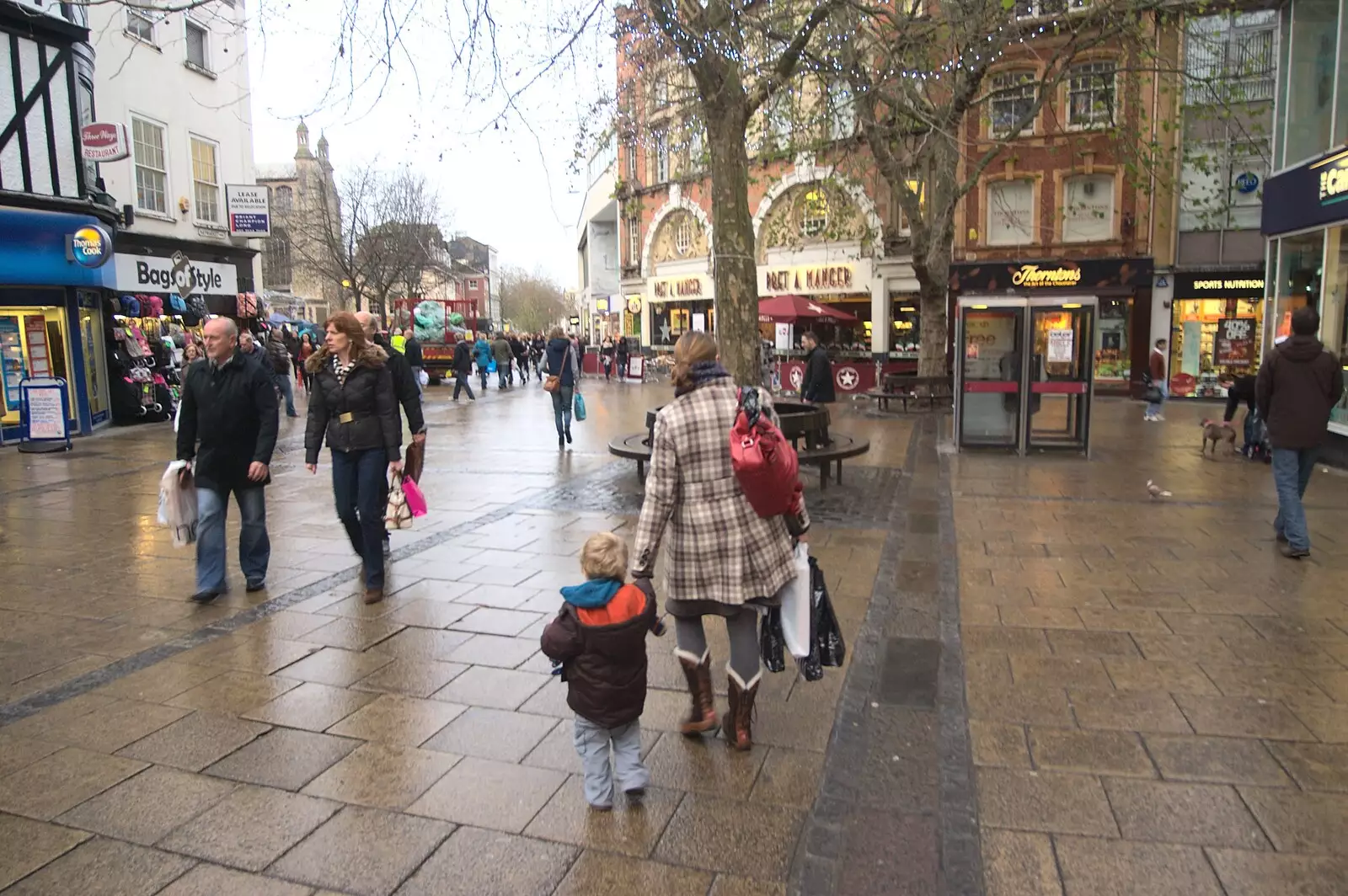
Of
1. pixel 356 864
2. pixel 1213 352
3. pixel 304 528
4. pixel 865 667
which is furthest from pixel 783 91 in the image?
pixel 1213 352

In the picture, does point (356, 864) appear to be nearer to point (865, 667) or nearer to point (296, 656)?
point (296, 656)

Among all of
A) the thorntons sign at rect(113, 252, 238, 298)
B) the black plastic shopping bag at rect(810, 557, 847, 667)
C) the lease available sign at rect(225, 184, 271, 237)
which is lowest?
the black plastic shopping bag at rect(810, 557, 847, 667)

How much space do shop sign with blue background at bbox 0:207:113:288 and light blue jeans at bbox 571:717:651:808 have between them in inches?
553

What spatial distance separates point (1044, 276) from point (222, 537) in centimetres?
2403

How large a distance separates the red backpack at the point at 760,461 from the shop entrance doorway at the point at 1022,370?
930 cm

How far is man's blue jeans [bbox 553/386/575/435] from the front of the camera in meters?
12.7

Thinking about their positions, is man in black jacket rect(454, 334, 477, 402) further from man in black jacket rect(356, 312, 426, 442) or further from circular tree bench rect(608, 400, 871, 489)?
man in black jacket rect(356, 312, 426, 442)

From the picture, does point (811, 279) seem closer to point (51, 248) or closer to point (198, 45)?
point (198, 45)

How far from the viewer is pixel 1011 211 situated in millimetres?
25578

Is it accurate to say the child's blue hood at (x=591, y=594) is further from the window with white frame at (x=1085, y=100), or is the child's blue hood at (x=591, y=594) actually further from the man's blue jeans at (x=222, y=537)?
the window with white frame at (x=1085, y=100)

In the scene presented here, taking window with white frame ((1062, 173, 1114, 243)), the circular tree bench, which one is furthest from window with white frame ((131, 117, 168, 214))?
window with white frame ((1062, 173, 1114, 243))

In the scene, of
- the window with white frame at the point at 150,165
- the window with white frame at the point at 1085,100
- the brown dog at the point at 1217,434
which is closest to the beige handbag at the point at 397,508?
the brown dog at the point at 1217,434

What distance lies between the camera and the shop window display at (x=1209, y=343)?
22516 mm

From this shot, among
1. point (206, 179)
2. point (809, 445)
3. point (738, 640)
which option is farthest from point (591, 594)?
point (206, 179)
